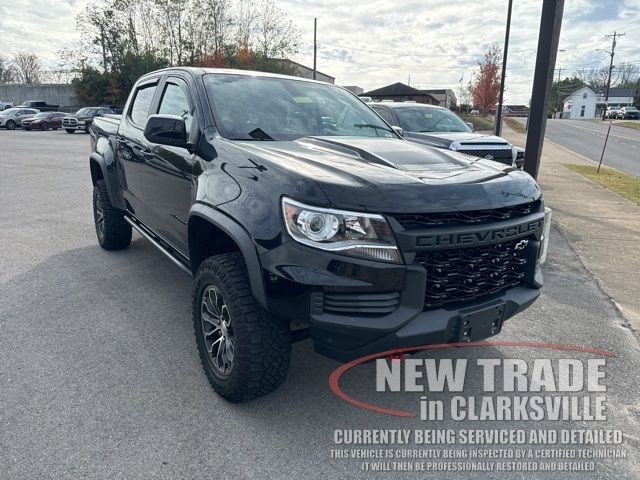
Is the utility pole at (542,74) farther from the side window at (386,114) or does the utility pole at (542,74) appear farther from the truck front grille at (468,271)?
the truck front grille at (468,271)

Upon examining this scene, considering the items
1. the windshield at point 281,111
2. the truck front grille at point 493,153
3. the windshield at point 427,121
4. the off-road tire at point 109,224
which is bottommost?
the off-road tire at point 109,224

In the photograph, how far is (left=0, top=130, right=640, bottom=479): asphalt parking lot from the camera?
7.72 ft

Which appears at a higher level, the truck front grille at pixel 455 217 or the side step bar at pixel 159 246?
the truck front grille at pixel 455 217

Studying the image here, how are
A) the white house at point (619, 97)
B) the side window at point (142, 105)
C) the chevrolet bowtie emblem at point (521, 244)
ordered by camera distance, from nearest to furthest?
the chevrolet bowtie emblem at point (521, 244) < the side window at point (142, 105) < the white house at point (619, 97)

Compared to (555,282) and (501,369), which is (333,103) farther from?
(555,282)

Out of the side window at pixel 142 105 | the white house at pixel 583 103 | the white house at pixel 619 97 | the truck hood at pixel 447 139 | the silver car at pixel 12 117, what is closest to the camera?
the side window at pixel 142 105

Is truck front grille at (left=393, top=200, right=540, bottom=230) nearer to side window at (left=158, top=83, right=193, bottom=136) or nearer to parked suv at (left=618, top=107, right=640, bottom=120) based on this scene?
side window at (left=158, top=83, right=193, bottom=136)

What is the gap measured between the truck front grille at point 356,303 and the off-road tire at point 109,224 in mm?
3842

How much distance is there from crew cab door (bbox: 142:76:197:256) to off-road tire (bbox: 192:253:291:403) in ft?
2.67

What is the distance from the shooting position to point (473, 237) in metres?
2.36

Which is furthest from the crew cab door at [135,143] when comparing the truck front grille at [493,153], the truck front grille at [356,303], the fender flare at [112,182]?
the truck front grille at [493,153]

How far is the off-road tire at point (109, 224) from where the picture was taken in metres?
5.31

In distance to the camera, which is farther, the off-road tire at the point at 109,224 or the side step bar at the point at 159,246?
the off-road tire at the point at 109,224

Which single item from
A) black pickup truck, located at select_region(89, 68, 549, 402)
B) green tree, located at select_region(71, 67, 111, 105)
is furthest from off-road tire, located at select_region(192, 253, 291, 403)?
green tree, located at select_region(71, 67, 111, 105)
